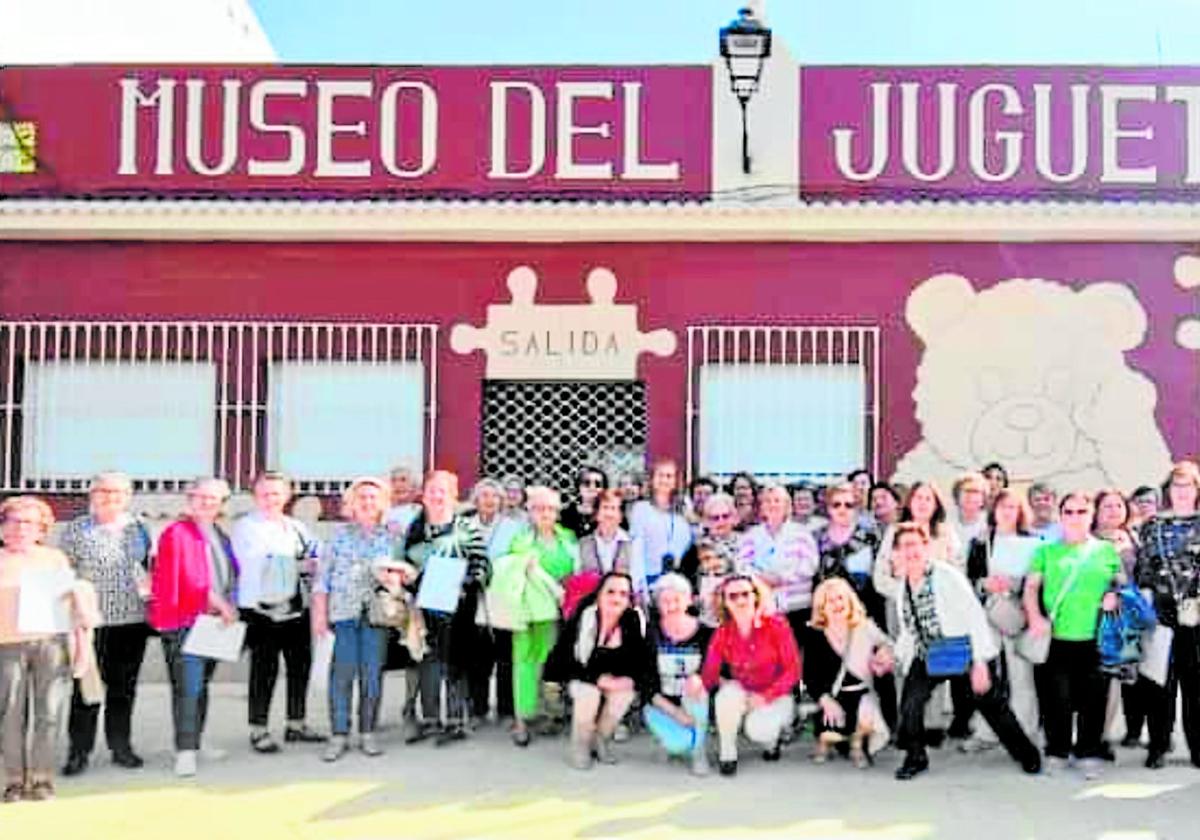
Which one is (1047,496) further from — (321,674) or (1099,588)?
(321,674)

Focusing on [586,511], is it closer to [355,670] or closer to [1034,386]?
[355,670]

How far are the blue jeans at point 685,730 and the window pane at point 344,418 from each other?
475 centimetres

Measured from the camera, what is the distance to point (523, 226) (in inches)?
455

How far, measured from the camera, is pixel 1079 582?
7.47 meters

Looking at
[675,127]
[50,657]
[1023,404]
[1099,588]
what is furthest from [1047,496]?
[50,657]

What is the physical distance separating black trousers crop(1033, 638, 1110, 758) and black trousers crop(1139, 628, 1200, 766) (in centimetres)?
25

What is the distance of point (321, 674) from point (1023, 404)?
5598 millimetres

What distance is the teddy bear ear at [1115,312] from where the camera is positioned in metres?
11.6

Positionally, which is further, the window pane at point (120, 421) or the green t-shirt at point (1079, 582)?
the window pane at point (120, 421)

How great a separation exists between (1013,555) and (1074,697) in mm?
767

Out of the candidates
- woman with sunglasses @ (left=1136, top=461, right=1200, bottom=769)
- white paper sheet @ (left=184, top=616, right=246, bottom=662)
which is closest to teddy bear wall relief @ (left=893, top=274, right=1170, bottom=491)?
woman with sunglasses @ (left=1136, top=461, right=1200, bottom=769)

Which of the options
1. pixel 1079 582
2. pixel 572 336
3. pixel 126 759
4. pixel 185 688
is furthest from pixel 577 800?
pixel 572 336

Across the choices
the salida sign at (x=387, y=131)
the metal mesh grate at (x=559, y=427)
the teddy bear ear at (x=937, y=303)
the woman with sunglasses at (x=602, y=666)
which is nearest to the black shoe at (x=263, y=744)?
the woman with sunglasses at (x=602, y=666)

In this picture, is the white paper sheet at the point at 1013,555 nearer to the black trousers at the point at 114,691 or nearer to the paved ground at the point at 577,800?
the paved ground at the point at 577,800
